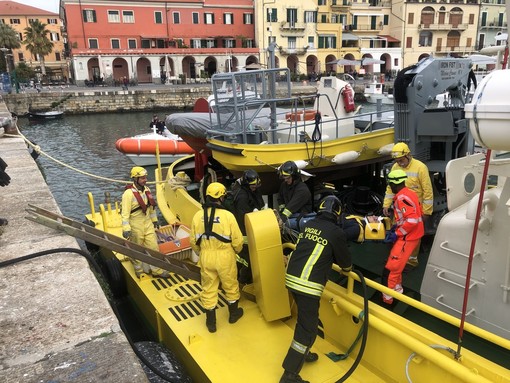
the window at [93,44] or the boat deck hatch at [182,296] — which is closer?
the boat deck hatch at [182,296]

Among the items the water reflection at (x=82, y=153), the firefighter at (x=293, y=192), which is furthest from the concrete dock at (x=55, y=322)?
the water reflection at (x=82, y=153)

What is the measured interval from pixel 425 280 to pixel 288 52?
51965mm

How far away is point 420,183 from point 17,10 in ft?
298

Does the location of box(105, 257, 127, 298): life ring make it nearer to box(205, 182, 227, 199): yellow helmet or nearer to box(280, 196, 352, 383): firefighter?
box(205, 182, 227, 199): yellow helmet

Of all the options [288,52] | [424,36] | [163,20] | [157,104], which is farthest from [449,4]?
[157,104]

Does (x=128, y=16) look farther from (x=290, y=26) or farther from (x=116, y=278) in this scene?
(x=116, y=278)

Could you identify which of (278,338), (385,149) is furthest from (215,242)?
(385,149)

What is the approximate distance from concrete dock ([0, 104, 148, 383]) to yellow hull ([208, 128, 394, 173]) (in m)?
2.70

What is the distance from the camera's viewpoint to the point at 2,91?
3972 cm

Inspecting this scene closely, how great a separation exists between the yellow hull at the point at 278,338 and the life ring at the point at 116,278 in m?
1.22

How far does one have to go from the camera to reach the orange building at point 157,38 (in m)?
48.0

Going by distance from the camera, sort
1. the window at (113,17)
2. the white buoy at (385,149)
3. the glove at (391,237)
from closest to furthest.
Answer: the glove at (391,237)
the white buoy at (385,149)
the window at (113,17)

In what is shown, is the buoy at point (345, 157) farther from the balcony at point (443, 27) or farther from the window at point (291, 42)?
the balcony at point (443, 27)

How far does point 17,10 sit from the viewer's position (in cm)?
7625
